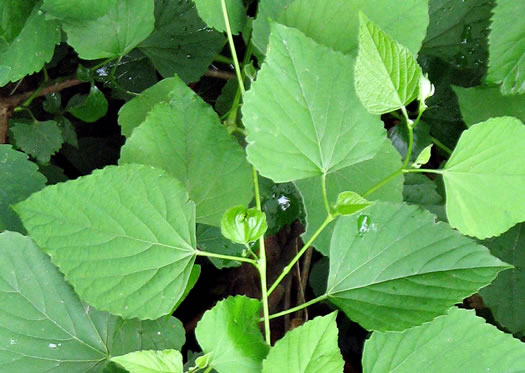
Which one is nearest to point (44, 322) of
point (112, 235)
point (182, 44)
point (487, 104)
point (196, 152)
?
point (112, 235)

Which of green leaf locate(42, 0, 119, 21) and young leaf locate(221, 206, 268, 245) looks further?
green leaf locate(42, 0, 119, 21)

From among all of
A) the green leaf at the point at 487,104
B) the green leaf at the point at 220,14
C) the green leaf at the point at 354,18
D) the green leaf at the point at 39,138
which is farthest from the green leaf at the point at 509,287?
the green leaf at the point at 39,138

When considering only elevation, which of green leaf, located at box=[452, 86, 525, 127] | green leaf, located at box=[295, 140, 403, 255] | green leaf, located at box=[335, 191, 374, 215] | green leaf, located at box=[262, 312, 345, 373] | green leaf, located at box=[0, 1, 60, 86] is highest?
green leaf, located at box=[0, 1, 60, 86]

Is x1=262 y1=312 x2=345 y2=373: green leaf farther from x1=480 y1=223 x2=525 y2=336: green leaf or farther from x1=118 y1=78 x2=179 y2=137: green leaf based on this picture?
x1=480 y1=223 x2=525 y2=336: green leaf

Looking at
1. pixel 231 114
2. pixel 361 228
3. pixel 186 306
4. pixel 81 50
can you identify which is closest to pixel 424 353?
pixel 361 228

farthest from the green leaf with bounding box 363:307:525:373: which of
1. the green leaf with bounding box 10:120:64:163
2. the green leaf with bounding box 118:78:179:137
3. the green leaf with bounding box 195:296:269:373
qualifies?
the green leaf with bounding box 10:120:64:163

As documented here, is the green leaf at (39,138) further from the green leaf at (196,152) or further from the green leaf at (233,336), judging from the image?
the green leaf at (233,336)
